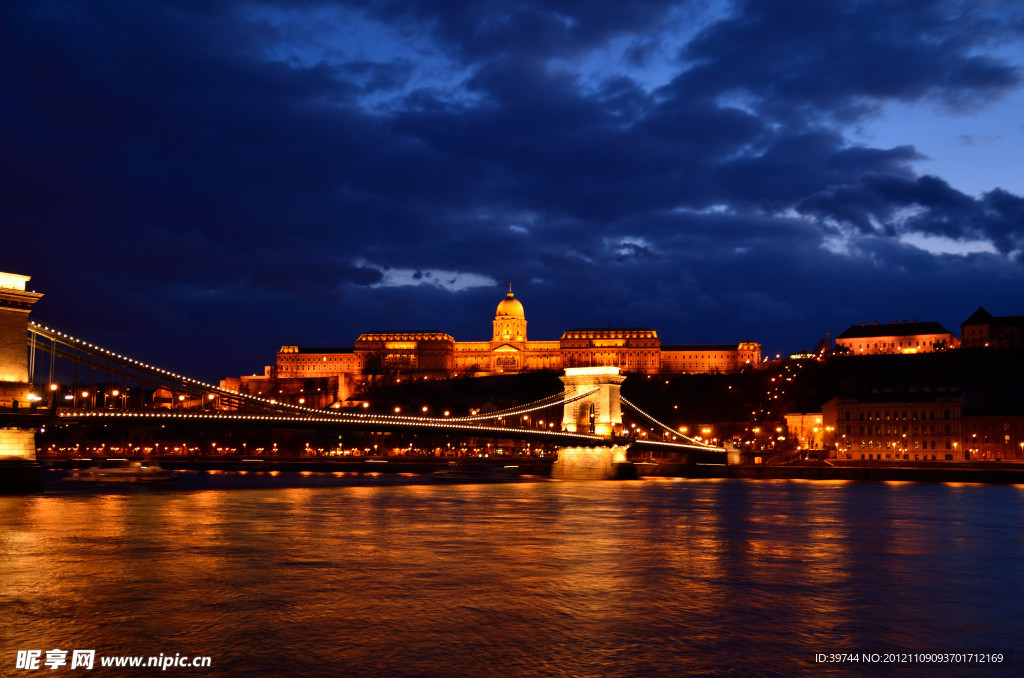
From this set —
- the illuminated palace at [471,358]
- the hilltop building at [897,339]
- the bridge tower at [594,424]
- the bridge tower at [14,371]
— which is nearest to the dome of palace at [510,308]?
the illuminated palace at [471,358]

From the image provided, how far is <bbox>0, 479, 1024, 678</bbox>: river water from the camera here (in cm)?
1074

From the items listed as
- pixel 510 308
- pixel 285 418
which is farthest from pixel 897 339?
pixel 285 418

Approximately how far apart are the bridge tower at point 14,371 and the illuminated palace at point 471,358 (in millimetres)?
112215

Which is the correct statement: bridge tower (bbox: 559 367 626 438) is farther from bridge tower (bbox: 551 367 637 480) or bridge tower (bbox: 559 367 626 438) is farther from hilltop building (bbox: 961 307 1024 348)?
hilltop building (bbox: 961 307 1024 348)

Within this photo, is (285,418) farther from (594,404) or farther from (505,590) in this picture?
(594,404)

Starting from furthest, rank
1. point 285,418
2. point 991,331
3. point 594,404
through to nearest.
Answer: point 991,331 < point 594,404 < point 285,418

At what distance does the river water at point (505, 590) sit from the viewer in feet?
35.2

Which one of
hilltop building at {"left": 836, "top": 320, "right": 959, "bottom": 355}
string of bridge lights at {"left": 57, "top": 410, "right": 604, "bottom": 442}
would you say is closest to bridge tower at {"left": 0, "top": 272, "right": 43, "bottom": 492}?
string of bridge lights at {"left": 57, "top": 410, "right": 604, "bottom": 442}

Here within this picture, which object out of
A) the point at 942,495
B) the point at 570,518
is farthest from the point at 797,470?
the point at 570,518

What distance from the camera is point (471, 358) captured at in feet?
523

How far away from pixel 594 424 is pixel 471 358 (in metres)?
99.0

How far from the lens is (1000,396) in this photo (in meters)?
78.8

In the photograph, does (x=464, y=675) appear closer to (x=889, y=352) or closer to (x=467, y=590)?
(x=467, y=590)

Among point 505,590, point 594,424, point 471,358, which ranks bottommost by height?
point 505,590
